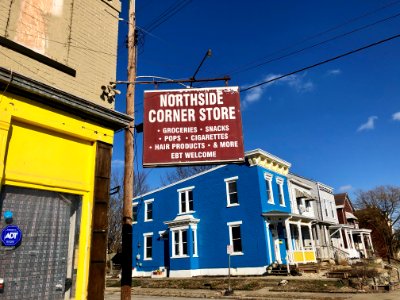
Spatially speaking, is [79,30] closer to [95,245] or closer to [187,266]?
[95,245]

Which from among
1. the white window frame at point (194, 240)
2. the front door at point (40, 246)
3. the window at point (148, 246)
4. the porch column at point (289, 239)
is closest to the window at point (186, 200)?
the white window frame at point (194, 240)

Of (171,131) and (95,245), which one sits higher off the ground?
(171,131)

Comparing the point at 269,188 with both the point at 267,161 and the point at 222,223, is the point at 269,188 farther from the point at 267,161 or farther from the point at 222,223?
the point at 222,223

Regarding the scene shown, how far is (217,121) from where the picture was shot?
8359 millimetres

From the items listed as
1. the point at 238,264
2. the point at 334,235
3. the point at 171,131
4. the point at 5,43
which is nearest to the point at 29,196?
the point at 5,43

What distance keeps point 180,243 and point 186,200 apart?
382 centimetres

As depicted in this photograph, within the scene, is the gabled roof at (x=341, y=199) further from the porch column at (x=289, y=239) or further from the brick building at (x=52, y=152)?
the brick building at (x=52, y=152)

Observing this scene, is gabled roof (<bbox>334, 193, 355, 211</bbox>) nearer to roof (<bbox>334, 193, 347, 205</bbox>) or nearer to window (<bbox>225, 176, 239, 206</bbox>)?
roof (<bbox>334, 193, 347, 205</bbox>)

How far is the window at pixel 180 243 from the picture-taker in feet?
92.8

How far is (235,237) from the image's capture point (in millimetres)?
26625

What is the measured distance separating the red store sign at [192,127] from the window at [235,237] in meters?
19.2

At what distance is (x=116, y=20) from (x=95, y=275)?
645cm

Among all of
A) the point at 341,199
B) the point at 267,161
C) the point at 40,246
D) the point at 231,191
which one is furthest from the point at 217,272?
the point at 341,199

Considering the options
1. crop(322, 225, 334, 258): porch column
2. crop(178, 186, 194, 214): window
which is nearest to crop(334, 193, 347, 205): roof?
crop(322, 225, 334, 258): porch column
